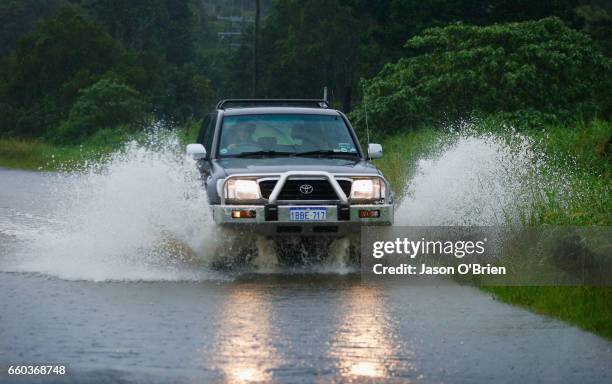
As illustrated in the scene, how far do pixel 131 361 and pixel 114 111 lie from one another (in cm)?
6351

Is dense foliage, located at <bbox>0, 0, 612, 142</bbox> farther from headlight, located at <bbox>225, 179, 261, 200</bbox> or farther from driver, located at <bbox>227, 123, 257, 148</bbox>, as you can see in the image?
headlight, located at <bbox>225, 179, 261, 200</bbox>

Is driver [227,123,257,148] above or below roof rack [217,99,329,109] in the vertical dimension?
below

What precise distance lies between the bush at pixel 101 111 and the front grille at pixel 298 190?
185 feet

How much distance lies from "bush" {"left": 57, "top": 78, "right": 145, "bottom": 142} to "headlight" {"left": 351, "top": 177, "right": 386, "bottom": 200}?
2221 inches

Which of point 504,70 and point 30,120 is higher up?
point 504,70

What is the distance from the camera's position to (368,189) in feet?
46.4

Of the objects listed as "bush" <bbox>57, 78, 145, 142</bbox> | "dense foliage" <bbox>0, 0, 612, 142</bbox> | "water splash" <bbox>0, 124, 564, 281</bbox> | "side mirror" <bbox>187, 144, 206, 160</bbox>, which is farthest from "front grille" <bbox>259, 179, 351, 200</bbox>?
"bush" <bbox>57, 78, 145, 142</bbox>

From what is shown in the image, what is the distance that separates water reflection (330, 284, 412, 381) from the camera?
8.34 metres

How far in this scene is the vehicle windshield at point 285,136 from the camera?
1540cm

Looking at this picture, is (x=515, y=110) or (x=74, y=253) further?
(x=515, y=110)

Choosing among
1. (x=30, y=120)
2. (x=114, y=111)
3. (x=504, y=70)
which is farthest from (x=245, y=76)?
(x=504, y=70)

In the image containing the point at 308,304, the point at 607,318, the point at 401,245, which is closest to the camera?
the point at 607,318

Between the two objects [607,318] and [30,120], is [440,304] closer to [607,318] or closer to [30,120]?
[607,318]

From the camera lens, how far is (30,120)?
267 feet
